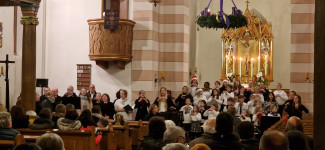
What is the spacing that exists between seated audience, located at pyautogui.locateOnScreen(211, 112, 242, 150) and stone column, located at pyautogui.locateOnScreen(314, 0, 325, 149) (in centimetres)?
207

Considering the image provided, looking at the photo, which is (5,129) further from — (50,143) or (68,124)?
(50,143)

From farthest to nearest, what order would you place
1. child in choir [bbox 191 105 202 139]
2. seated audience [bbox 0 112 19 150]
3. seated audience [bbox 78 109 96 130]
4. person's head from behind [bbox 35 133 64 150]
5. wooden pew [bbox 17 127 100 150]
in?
child in choir [bbox 191 105 202 139] < seated audience [bbox 78 109 96 130] < wooden pew [bbox 17 127 100 150] < seated audience [bbox 0 112 19 150] < person's head from behind [bbox 35 133 64 150]

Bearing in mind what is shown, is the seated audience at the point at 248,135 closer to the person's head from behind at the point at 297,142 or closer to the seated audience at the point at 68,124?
the person's head from behind at the point at 297,142

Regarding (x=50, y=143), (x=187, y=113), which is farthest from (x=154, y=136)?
(x=187, y=113)

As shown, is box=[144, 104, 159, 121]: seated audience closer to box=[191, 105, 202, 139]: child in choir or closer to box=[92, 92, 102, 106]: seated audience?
box=[191, 105, 202, 139]: child in choir

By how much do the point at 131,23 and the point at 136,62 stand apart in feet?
4.02

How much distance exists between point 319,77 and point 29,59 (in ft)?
30.2

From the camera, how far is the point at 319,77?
10.4 ft

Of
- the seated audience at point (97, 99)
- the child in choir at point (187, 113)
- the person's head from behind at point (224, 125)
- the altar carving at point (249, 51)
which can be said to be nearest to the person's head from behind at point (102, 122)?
the person's head from behind at point (224, 125)

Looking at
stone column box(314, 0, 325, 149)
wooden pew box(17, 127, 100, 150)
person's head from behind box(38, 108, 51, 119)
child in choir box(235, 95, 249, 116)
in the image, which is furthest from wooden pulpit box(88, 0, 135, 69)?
stone column box(314, 0, 325, 149)

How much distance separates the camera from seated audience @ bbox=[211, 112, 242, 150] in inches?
206

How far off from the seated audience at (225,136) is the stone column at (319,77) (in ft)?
6.78

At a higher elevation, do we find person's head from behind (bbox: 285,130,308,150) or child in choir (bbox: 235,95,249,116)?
person's head from behind (bbox: 285,130,308,150)

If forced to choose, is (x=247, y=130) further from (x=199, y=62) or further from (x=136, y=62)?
(x=199, y=62)
